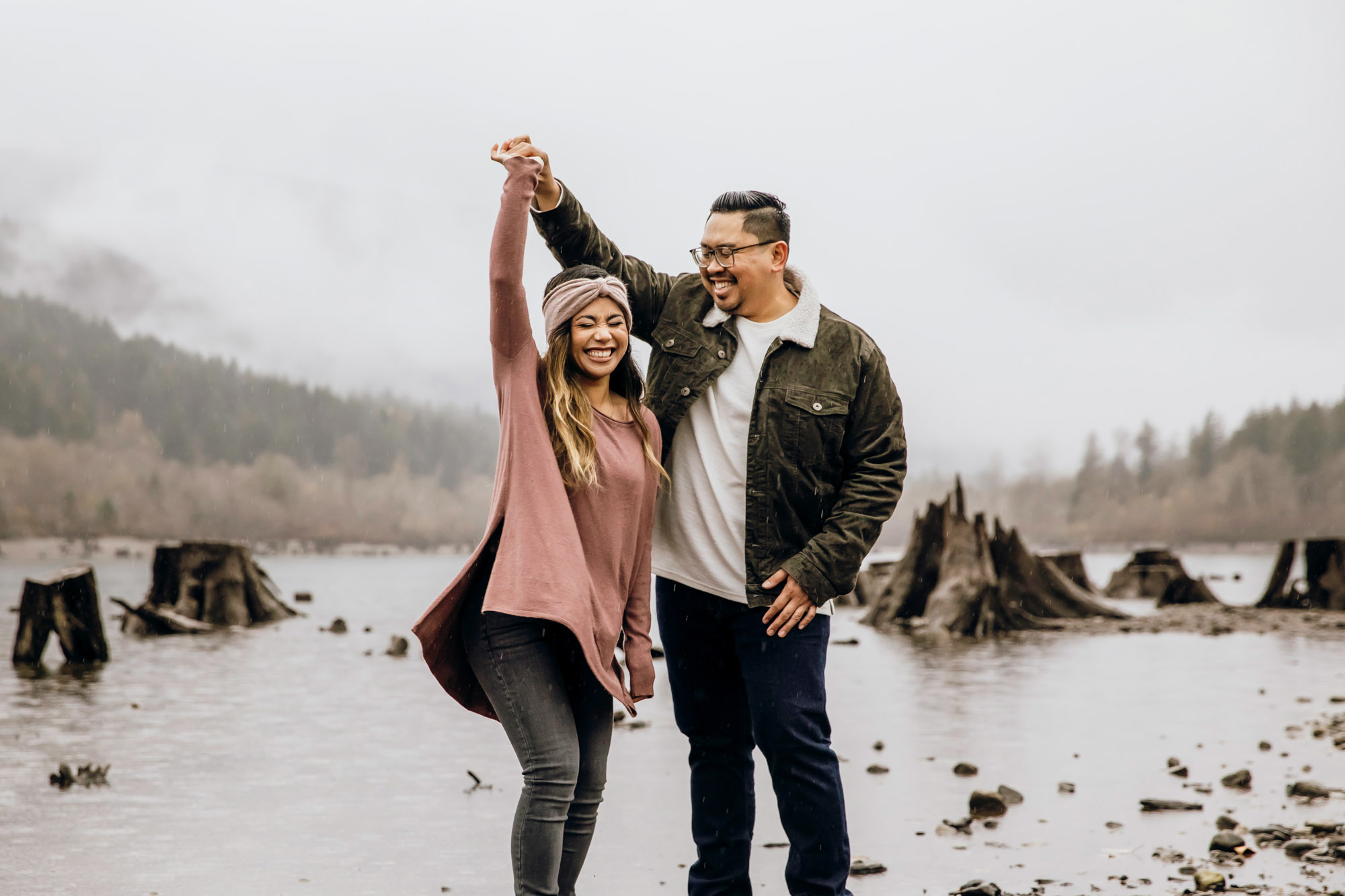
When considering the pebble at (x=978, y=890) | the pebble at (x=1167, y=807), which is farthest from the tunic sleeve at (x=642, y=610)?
the pebble at (x=1167, y=807)

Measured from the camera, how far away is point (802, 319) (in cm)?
397

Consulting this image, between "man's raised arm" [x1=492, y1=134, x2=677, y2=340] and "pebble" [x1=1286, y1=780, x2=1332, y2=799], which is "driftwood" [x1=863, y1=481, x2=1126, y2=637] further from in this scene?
"man's raised arm" [x1=492, y1=134, x2=677, y2=340]

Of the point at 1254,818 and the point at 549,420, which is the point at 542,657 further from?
the point at 1254,818

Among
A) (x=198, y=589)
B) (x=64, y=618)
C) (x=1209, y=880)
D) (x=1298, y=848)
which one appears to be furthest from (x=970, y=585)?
(x=1209, y=880)

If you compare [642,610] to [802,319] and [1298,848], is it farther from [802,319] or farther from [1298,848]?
[1298,848]

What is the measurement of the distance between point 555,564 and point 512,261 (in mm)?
819

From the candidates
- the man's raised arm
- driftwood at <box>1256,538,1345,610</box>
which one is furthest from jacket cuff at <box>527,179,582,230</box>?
driftwood at <box>1256,538,1345,610</box>

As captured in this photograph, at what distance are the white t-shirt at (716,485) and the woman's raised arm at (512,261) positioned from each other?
0.77 metres

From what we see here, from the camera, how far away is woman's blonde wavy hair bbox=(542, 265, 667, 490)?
3.39m

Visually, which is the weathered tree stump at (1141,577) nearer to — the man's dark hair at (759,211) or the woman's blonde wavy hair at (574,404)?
the man's dark hair at (759,211)

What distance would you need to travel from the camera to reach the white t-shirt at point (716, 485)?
3.86 metres

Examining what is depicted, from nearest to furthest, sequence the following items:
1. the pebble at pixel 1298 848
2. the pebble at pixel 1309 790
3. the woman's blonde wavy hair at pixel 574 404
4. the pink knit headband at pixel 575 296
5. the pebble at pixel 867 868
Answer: the woman's blonde wavy hair at pixel 574 404, the pink knit headband at pixel 575 296, the pebble at pixel 867 868, the pebble at pixel 1298 848, the pebble at pixel 1309 790

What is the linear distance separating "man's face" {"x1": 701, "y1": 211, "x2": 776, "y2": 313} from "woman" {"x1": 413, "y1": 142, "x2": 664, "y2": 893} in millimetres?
480

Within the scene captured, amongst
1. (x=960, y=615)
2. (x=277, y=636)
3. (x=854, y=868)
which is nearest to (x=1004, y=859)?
(x=854, y=868)
